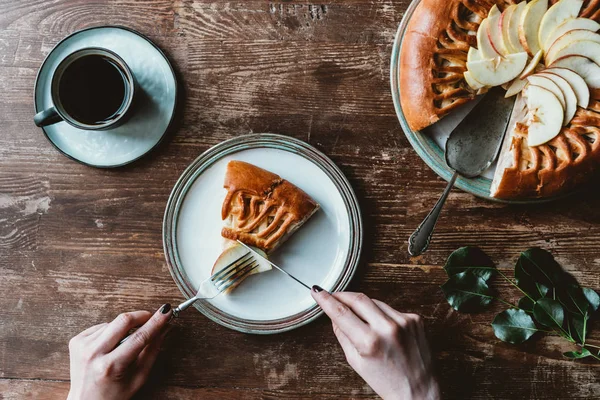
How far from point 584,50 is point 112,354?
1556 millimetres

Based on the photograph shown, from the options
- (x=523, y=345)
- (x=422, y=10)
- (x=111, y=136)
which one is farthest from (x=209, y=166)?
(x=523, y=345)

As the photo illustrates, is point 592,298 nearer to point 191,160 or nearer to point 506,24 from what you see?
point 506,24

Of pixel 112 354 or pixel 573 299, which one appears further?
pixel 573 299

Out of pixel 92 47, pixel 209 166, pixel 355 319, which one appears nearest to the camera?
pixel 355 319

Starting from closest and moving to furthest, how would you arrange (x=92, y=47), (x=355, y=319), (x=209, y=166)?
(x=355, y=319)
(x=92, y=47)
(x=209, y=166)

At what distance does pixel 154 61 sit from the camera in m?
1.66

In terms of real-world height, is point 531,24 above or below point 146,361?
above

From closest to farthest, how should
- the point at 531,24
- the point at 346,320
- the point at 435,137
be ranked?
1. the point at 346,320
2. the point at 531,24
3. the point at 435,137

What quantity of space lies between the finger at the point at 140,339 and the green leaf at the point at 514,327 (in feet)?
3.22

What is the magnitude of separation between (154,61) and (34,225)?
2.10 feet

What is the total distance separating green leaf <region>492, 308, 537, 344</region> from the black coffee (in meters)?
1.30

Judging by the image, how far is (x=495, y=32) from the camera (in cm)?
151

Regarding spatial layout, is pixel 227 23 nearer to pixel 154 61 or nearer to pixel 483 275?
pixel 154 61

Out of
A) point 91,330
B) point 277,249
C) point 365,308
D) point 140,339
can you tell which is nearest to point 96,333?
point 91,330
